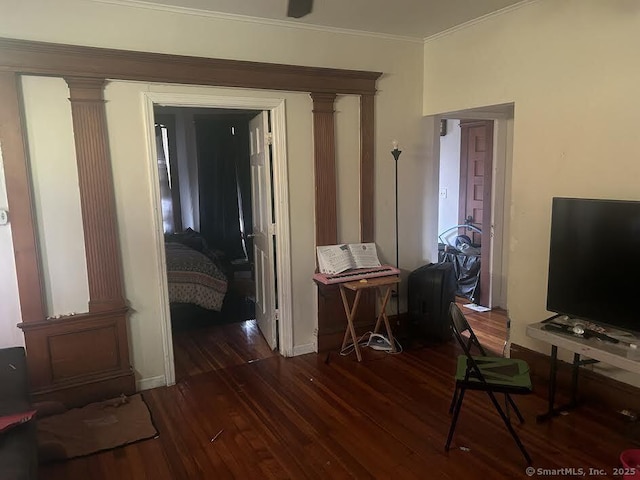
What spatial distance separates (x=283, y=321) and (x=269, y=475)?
5.07ft

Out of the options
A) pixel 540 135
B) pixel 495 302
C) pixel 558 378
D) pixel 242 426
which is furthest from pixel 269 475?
pixel 495 302

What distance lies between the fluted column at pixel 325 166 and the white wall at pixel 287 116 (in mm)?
58

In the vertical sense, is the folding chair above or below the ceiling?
below

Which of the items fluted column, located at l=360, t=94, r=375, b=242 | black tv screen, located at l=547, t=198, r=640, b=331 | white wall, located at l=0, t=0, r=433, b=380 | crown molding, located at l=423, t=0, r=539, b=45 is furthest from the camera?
fluted column, located at l=360, t=94, r=375, b=242

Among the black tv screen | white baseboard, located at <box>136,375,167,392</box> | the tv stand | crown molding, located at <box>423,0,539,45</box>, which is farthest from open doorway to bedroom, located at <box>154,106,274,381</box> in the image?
the black tv screen

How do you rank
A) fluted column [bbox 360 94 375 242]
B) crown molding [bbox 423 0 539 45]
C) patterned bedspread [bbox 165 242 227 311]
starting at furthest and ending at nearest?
patterned bedspread [bbox 165 242 227 311] → fluted column [bbox 360 94 375 242] → crown molding [bbox 423 0 539 45]

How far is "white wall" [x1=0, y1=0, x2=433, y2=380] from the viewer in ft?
9.84

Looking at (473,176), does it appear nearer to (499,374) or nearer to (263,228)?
(263,228)

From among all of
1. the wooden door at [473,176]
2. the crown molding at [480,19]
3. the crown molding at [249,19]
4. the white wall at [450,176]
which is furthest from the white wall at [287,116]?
the white wall at [450,176]

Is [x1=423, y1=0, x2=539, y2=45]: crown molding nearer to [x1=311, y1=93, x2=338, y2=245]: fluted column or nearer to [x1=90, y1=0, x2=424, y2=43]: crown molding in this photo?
[x1=90, y1=0, x2=424, y2=43]: crown molding

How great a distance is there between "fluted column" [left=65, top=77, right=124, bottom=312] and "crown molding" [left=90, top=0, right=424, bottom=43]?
21.6 inches

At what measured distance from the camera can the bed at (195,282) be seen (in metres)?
4.84

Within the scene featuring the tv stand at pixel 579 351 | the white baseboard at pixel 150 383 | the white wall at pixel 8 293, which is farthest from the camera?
the white baseboard at pixel 150 383

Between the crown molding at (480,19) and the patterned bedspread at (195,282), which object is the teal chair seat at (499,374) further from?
the patterned bedspread at (195,282)
